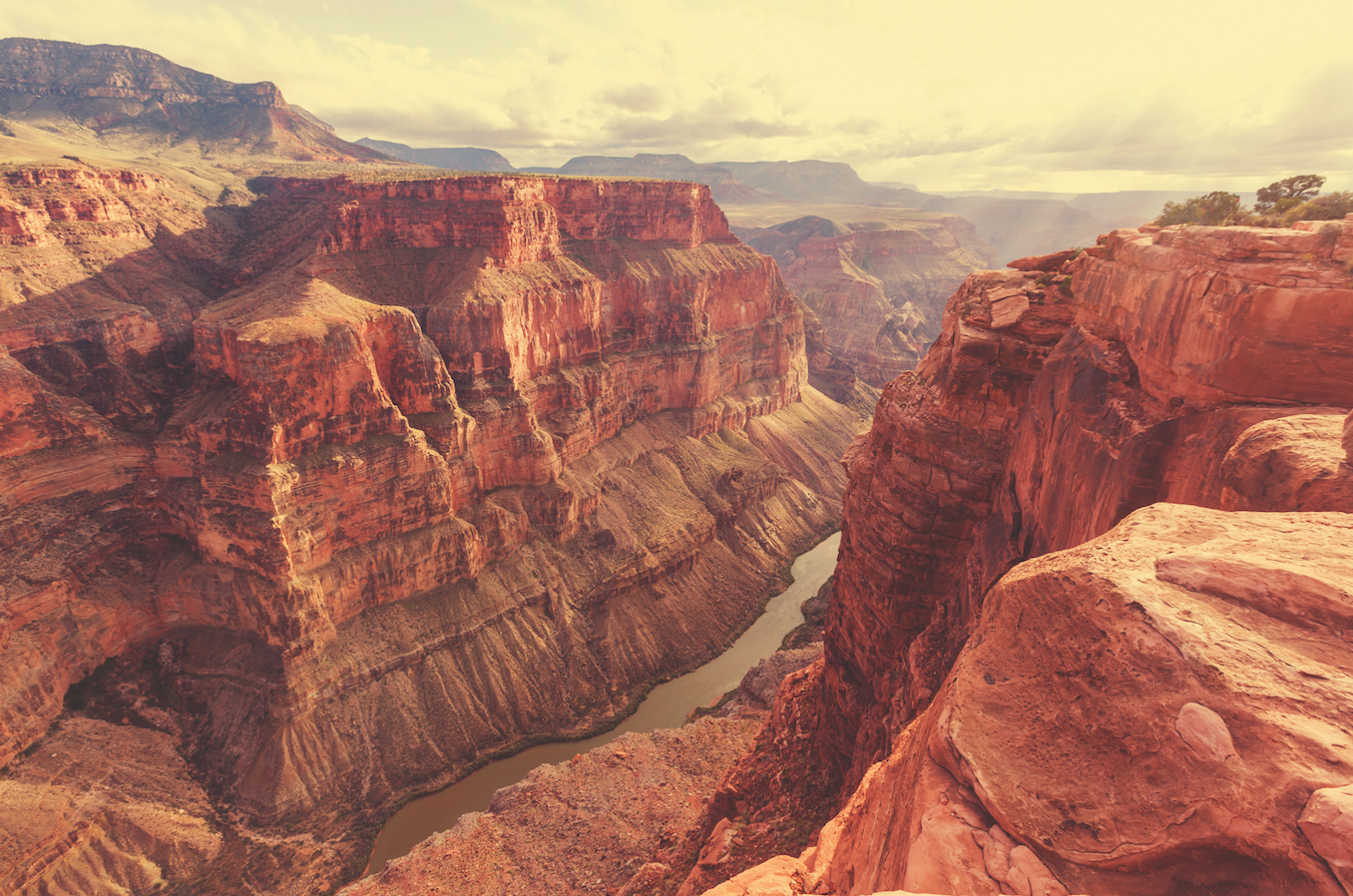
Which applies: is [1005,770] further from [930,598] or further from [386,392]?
[386,392]

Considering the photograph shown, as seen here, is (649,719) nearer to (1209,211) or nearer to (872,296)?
(1209,211)

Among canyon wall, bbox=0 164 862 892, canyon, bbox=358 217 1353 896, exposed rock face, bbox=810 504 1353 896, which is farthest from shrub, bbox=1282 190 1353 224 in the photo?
canyon wall, bbox=0 164 862 892

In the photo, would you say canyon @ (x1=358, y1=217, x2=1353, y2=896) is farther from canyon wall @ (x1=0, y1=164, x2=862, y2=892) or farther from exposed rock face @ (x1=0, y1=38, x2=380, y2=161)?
exposed rock face @ (x1=0, y1=38, x2=380, y2=161)

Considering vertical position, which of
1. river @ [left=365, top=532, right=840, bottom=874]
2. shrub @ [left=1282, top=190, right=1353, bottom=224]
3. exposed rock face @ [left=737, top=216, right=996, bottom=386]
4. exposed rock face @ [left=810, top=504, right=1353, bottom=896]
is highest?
shrub @ [left=1282, top=190, right=1353, bottom=224]

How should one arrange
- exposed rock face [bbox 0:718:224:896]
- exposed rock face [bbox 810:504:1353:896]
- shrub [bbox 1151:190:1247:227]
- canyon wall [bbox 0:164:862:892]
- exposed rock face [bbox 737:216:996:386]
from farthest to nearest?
exposed rock face [bbox 737:216:996:386] → canyon wall [bbox 0:164:862:892] → exposed rock face [bbox 0:718:224:896] → shrub [bbox 1151:190:1247:227] → exposed rock face [bbox 810:504:1353:896]

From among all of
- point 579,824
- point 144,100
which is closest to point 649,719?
point 579,824

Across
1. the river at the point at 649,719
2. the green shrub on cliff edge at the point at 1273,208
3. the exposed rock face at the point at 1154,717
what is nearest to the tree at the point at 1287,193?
the green shrub on cliff edge at the point at 1273,208
